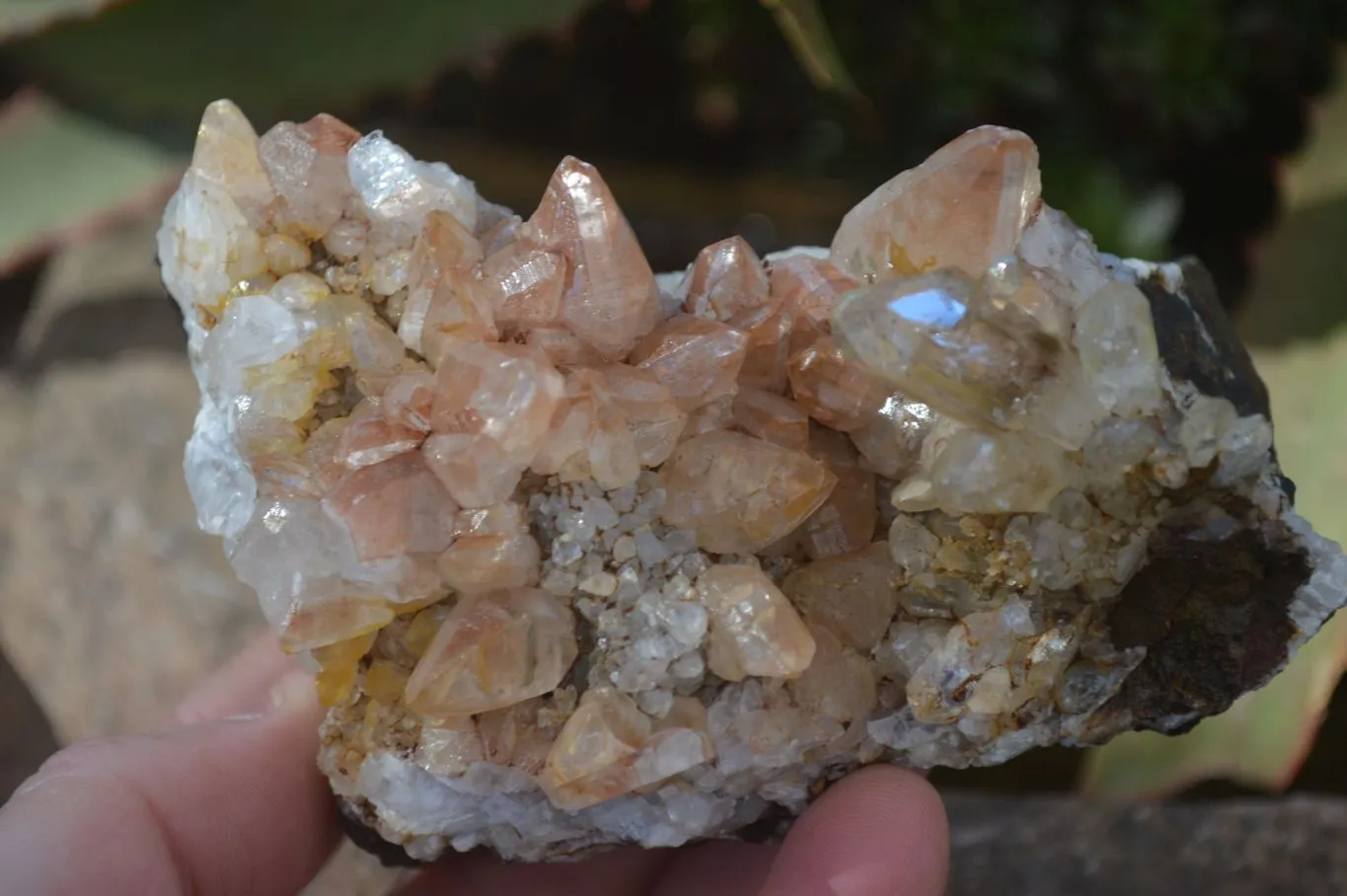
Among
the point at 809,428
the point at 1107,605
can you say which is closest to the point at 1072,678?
the point at 1107,605

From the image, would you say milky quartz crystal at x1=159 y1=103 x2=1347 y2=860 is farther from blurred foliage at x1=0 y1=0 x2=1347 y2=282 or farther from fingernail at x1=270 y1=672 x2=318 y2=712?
blurred foliage at x1=0 y1=0 x2=1347 y2=282

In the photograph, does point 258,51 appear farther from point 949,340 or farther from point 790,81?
point 949,340

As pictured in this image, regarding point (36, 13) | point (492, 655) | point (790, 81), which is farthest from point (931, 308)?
point (790, 81)

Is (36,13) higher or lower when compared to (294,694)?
higher

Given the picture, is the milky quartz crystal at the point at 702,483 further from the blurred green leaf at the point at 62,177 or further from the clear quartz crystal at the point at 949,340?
the blurred green leaf at the point at 62,177

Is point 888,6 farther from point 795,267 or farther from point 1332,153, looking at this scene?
point 795,267

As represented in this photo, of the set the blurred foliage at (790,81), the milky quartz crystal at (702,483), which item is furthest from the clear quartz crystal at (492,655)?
the blurred foliage at (790,81)

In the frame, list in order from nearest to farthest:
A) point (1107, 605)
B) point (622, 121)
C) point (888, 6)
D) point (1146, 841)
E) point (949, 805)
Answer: point (1107, 605) < point (1146, 841) < point (949, 805) < point (888, 6) < point (622, 121)
